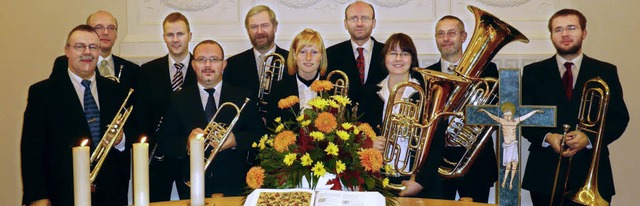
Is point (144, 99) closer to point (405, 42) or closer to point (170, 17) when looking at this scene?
point (170, 17)

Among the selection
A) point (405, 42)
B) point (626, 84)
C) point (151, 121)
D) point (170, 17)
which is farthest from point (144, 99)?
point (626, 84)

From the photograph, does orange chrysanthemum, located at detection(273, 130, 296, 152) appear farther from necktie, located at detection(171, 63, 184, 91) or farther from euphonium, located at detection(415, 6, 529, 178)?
necktie, located at detection(171, 63, 184, 91)

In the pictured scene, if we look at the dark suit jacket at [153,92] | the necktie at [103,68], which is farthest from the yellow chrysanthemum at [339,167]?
the necktie at [103,68]

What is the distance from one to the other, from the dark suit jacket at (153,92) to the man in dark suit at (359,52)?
3.82 feet

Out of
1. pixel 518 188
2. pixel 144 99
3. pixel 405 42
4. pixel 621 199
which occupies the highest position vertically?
pixel 405 42

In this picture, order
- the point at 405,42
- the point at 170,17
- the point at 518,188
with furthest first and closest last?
1. the point at 170,17
2. the point at 405,42
3. the point at 518,188

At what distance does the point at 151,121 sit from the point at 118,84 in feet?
1.69

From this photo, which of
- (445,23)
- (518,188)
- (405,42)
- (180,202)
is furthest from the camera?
(445,23)

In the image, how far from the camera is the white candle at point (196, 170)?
107 inches

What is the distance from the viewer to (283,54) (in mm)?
6230


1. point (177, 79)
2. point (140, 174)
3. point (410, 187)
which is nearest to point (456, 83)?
point (410, 187)

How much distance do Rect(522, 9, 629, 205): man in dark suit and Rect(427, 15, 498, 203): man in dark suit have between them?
1.00ft

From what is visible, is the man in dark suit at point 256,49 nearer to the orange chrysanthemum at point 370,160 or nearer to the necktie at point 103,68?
the necktie at point 103,68

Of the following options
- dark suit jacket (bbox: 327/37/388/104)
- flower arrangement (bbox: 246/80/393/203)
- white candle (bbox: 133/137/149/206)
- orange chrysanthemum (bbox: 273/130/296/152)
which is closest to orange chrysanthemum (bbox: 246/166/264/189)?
flower arrangement (bbox: 246/80/393/203)
